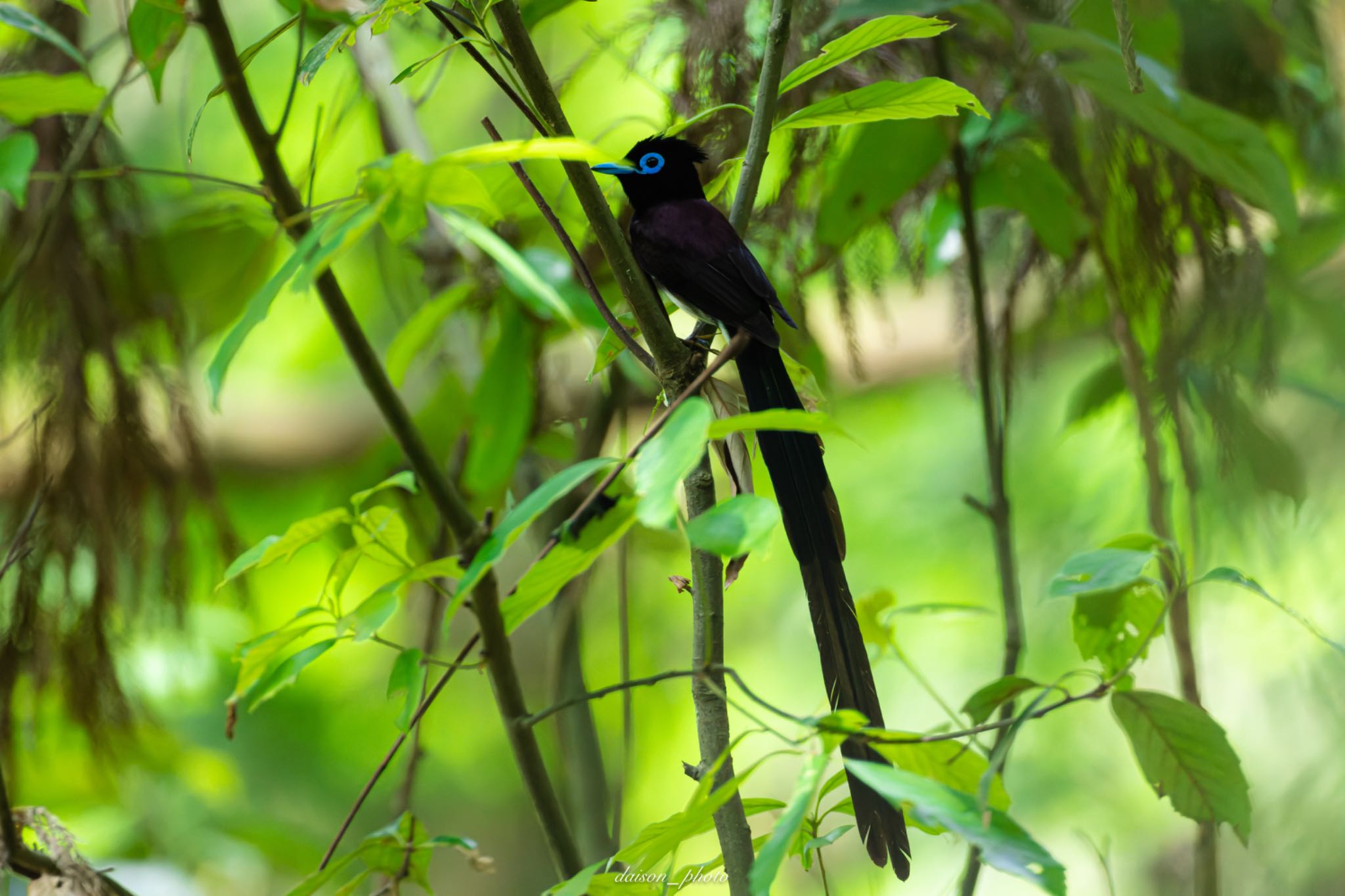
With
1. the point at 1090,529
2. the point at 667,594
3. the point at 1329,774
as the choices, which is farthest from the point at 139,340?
the point at 1329,774

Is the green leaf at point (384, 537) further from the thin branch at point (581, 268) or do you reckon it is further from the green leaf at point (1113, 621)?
the green leaf at point (1113, 621)

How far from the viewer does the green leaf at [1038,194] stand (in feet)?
3.50

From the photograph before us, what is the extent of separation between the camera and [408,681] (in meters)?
0.52

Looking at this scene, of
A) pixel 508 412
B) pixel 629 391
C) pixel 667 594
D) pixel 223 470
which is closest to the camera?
pixel 508 412

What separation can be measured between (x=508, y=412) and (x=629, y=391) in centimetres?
27

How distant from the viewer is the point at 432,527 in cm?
138

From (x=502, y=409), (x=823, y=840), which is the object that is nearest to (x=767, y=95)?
(x=823, y=840)

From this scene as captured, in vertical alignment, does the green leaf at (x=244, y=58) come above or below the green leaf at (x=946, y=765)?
above

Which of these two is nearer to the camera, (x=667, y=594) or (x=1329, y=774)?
(x=1329, y=774)

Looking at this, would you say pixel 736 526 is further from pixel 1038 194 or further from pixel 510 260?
pixel 1038 194

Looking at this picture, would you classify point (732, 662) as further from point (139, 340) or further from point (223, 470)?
point (139, 340)

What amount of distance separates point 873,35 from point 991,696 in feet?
1.46

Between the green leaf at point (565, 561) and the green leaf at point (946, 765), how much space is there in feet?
0.59

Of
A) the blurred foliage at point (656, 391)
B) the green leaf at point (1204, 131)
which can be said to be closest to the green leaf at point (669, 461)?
the blurred foliage at point (656, 391)
